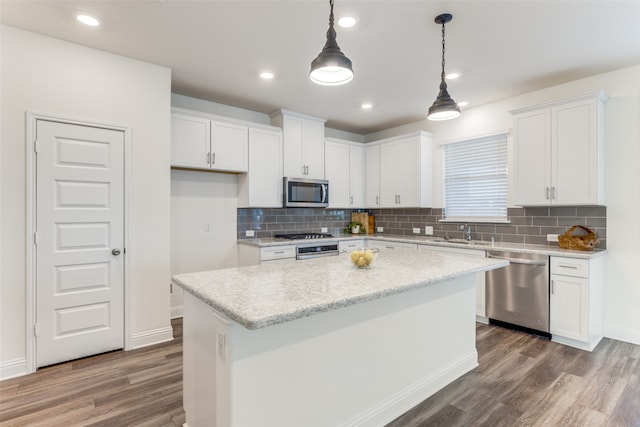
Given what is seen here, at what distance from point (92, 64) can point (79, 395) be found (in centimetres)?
269

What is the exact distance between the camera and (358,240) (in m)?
4.96

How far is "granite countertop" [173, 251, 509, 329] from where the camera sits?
1.32 metres

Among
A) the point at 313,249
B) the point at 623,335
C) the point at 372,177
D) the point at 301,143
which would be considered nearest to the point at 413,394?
the point at 313,249

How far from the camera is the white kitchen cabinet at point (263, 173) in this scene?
4250 millimetres

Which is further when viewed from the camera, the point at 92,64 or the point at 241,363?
the point at 92,64

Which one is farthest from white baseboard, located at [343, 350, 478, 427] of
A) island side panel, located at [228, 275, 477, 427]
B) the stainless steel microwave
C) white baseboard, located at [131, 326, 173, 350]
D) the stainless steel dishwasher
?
the stainless steel microwave

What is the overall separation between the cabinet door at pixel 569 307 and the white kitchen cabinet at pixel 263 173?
3290mm

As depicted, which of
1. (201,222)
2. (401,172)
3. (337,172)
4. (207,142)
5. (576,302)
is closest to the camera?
(576,302)

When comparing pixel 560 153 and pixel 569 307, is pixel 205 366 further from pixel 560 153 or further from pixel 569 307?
pixel 560 153

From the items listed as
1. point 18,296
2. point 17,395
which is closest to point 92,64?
point 18,296

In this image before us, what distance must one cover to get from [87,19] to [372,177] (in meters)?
4.06

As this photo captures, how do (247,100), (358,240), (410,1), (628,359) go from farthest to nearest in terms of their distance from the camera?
(358,240) < (247,100) < (628,359) < (410,1)

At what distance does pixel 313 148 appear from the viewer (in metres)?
4.86

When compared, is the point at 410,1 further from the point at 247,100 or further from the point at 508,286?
the point at 508,286
